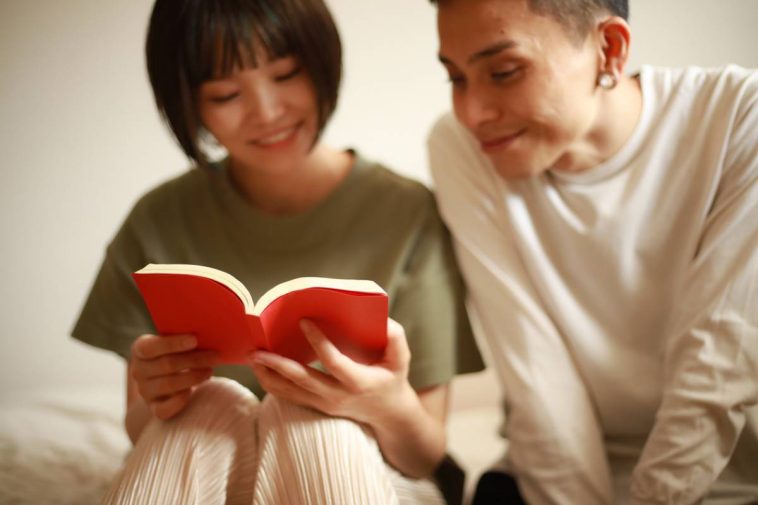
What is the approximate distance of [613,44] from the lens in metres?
0.79

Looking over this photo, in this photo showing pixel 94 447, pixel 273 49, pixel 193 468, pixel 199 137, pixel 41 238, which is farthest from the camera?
pixel 41 238

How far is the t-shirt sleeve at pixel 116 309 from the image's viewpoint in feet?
3.11

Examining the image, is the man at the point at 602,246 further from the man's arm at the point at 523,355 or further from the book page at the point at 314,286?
the book page at the point at 314,286

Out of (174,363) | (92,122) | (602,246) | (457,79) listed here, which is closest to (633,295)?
(602,246)

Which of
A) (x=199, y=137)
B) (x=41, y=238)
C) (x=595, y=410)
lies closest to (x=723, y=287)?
(x=595, y=410)

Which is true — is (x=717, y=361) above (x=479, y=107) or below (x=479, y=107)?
below

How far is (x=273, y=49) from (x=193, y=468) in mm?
567

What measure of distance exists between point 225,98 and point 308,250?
266 millimetres

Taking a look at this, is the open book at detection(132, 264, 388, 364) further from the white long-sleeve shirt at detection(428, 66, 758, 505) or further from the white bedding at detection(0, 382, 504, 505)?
the white bedding at detection(0, 382, 504, 505)

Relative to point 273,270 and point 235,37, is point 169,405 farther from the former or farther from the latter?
point 235,37

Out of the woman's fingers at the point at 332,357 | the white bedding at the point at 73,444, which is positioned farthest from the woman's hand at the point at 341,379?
the white bedding at the point at 73,444

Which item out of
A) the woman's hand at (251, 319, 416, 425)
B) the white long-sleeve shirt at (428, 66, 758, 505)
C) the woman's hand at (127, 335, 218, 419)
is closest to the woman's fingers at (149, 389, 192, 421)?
the woman's hand at (127, 335, 218, 419)

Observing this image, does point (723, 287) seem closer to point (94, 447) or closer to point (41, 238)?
point (94, 447)

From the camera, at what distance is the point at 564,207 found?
0.88 m
